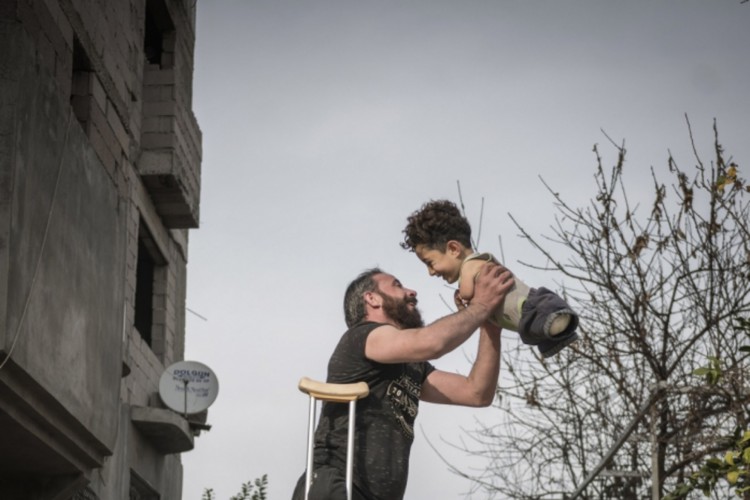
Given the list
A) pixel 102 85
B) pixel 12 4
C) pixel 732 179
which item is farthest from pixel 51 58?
pixel 732 179

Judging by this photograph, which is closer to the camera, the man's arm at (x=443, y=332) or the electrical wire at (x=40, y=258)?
the man's arm at (x=443, y=332)

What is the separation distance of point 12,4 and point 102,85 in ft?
11.2

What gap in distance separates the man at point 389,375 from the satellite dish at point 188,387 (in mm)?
8647

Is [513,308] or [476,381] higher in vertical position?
[513,308]

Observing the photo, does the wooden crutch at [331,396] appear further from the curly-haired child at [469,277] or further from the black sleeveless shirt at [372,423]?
the curly-haired child at [469,277]

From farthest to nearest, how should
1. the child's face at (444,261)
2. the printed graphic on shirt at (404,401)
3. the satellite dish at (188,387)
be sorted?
the satellite dish at (188,387) → the child's face at (444,261) → the printed graphic on shirt at (404,401)

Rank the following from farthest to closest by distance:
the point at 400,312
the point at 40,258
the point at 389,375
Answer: the point at 40,258, the point at 400,312, the point at 389,375

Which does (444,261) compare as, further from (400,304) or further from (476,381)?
(476,381)

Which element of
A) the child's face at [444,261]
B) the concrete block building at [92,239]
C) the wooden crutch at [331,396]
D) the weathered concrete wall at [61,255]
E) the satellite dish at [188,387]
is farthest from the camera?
the satellite dish at [188,387]

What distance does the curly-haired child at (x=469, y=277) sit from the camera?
5.49 metres

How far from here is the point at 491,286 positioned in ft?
18.2

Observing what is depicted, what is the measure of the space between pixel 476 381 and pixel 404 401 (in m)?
0.39

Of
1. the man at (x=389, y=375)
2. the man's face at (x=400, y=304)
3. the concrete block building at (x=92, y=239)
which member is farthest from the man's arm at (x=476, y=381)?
the concrete block building at (x=92, y=239)

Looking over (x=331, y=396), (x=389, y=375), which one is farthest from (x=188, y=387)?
(x=331, y=396)
